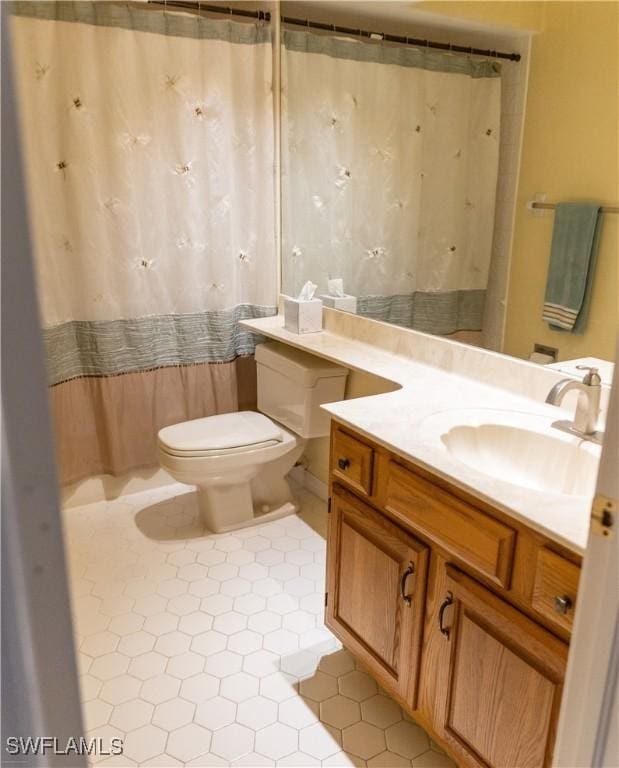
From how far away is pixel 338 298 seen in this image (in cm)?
262

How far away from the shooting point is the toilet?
2.37 metres

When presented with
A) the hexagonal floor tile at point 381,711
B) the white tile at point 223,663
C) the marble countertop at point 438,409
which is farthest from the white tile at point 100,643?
the marble countertop at point 438,409

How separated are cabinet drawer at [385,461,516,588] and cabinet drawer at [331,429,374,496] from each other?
0.08 m

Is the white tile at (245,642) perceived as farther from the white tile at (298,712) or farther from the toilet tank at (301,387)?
the toilet tank at (301,387)

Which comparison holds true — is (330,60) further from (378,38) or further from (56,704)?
(56,704)

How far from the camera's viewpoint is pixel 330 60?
2.50 m

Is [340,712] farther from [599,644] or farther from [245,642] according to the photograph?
[599,644]

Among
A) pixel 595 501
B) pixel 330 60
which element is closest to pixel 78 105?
pixel 330 60

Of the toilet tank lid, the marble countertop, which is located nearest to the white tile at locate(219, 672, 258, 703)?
the marble countertop

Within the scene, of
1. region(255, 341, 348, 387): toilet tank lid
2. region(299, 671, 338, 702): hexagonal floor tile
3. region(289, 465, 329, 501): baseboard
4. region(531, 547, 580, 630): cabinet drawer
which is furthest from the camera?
region(289, 465, 329, 501): baseboard

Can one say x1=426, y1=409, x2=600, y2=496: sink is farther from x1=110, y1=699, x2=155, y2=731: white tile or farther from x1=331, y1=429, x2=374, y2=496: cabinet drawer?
x1=110, y1=699, x2=155, y2=731: white tile

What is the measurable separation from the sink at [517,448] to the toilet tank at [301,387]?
35.8 inches

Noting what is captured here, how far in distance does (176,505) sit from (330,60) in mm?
2002

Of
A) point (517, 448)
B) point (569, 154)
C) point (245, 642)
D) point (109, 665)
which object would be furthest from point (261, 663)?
point (569, 154)
